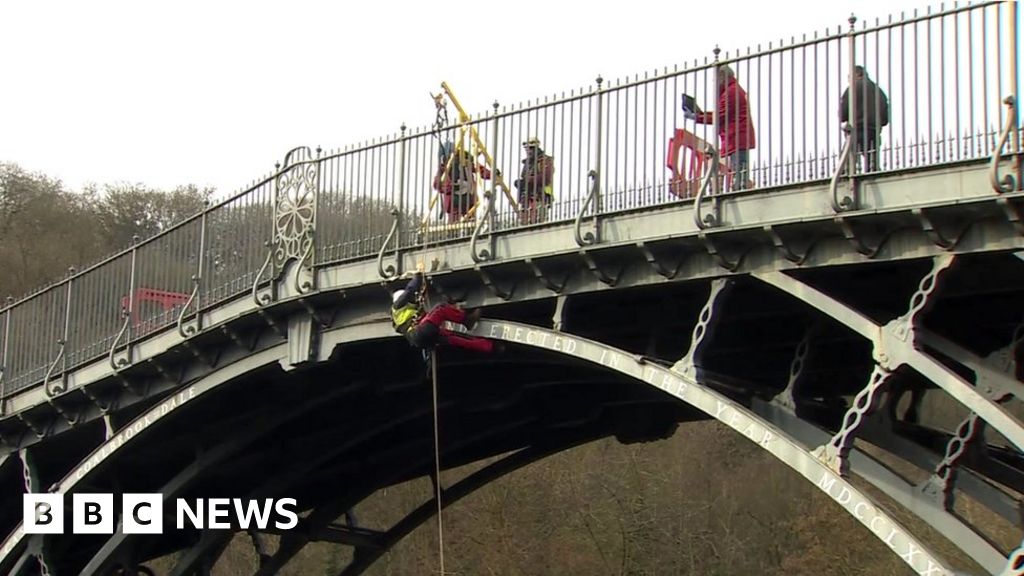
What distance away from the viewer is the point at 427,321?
16.3m

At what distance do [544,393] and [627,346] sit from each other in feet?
14.4

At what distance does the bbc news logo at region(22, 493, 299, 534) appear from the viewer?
24.1 m

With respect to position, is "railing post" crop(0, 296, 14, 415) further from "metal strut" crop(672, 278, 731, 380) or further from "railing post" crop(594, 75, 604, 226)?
"metal strut" crop(672, 278, 731, 380)

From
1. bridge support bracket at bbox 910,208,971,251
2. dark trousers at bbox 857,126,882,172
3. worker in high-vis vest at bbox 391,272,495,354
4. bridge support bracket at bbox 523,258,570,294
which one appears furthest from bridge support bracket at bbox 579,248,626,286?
bridge support bracket at bbox 910,208,971,251

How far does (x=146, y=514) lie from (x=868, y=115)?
14933 millimetres

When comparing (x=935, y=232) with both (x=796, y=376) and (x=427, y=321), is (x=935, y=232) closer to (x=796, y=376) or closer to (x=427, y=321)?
(x=796, y=376)

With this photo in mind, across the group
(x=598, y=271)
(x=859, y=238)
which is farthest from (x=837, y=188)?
(x=598, y=271)

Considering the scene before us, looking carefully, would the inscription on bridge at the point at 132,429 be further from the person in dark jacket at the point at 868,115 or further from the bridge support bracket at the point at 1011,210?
the bridge support bracket at the point at 1011,210

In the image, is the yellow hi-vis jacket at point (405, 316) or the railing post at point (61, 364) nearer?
the yellow hi-vis jacket at point (405, 316)

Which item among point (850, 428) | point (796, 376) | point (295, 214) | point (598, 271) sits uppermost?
point (295, 214)

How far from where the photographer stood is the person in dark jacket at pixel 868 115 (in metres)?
13.0

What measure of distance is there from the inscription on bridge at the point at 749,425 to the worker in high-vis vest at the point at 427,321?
0.55 ft

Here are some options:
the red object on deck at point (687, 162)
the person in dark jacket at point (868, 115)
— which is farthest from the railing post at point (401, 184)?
the person in dark jacket at point (868, 115)

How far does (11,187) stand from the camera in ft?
167
